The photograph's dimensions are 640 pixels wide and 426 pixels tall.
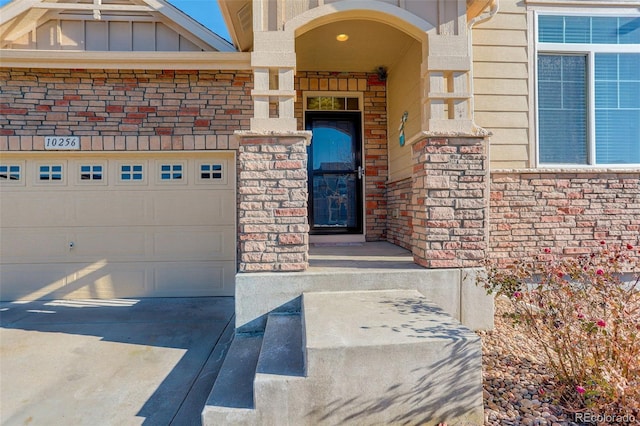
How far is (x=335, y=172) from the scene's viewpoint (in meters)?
5.48

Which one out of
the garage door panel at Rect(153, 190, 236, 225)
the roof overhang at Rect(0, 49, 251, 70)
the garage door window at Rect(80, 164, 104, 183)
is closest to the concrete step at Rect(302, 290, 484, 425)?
the garage door panel at Rect(153, 190, 236, 225)

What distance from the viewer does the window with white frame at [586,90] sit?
4.22 metres

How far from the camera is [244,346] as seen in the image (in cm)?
283

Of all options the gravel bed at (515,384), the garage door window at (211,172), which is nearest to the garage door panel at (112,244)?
the garage door window at (211,172)

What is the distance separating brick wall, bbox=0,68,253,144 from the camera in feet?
14.3

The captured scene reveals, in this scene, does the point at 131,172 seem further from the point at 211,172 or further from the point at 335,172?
the point at 335,172

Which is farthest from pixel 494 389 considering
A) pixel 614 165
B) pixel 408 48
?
pixel 408 48

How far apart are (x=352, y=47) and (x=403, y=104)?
40.4 inches

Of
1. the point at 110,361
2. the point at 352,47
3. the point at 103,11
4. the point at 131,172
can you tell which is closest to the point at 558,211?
the point at 352,47

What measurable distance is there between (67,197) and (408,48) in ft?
16.3

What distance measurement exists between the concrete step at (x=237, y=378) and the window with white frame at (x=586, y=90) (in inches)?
157

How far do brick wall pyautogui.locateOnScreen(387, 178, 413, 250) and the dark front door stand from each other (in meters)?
0.49

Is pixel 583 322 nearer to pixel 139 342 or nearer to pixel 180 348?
pixel 180 348

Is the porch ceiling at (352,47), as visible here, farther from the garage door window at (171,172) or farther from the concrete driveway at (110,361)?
the concrete driveway at (110,361)
